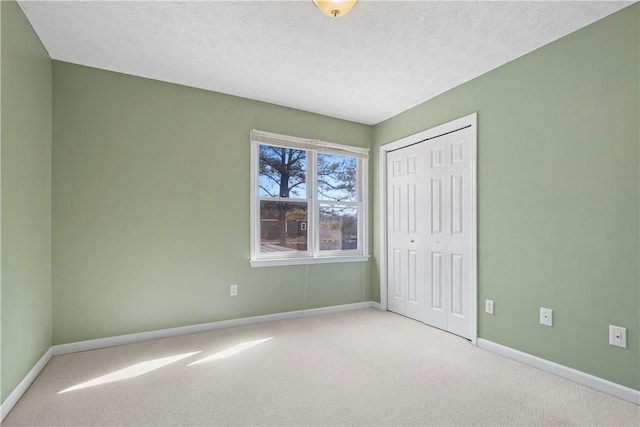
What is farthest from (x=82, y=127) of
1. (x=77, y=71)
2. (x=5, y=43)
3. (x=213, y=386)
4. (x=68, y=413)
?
(x=213, y=386)

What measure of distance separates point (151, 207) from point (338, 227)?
2.20 m

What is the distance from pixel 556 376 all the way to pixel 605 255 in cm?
96

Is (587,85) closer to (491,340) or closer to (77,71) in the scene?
(491,340)

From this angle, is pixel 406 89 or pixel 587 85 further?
pixel 406 89

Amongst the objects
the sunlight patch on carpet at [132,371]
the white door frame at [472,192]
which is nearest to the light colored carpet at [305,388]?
the sunlight patch on carpet at [132,371]

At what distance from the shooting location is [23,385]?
217cm

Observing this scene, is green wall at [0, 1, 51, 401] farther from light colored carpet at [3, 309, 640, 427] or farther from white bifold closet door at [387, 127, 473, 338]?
white bifold closet door at [387, 127, 473, 338]

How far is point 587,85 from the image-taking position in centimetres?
236

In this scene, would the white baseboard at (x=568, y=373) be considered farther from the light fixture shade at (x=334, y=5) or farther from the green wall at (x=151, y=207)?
Result: the light fixture shade at (x=334, y=5)

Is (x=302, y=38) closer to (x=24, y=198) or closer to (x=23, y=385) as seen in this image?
(x=24, y=198)

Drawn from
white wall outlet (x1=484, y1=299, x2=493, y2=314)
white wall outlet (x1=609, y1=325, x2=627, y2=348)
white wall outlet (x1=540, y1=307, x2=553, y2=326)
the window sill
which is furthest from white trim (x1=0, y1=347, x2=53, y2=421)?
white wall outlet (x1=609, y1=325, x2=627, y2=348)

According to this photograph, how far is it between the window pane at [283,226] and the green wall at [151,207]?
24 cm

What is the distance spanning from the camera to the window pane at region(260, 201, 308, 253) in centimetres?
381

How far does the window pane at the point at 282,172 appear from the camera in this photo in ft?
12.6
